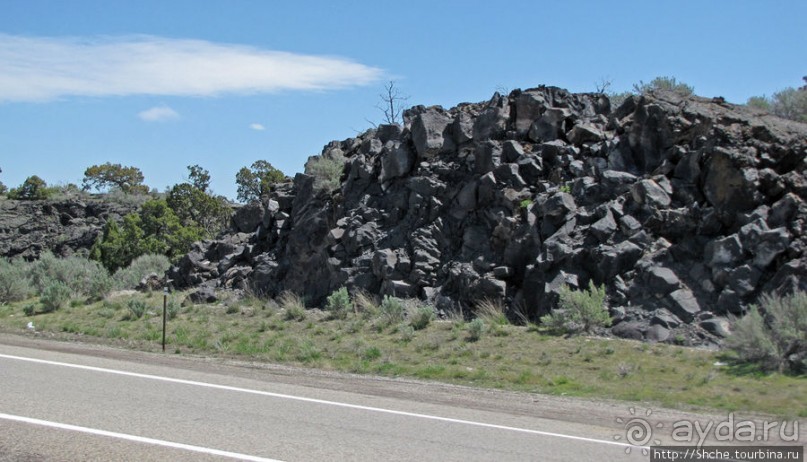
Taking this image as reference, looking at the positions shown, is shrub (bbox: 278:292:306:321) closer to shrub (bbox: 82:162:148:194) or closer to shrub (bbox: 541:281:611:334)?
shrub (bbox: 541:281:611:334)

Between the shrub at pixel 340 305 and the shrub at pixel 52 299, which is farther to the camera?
the shrub at pixel 52 299

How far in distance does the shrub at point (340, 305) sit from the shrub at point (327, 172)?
615cm

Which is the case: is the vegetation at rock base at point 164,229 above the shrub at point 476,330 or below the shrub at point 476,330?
above

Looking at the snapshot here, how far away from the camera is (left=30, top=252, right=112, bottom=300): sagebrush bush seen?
2673 centimetres

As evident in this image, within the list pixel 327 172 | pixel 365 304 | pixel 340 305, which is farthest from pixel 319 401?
pixel 327 172

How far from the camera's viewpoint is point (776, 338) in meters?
13.2

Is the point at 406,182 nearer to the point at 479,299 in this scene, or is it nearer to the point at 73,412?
the point at 479,299

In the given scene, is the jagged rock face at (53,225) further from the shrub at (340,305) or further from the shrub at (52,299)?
the shrub at (340,305)

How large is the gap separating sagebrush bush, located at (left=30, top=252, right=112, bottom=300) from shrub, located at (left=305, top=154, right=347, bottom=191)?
8293 mm

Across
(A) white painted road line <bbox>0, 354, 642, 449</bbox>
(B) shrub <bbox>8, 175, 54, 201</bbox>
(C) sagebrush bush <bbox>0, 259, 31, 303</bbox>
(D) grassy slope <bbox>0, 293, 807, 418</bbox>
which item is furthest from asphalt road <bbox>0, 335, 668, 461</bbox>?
(B) shrub <bbox>8, 175, 54, 201</bbox>

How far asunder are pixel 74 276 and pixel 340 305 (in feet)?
53.7

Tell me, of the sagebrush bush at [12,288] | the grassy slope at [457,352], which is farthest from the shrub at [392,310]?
the sagebrush bush at [12,288]

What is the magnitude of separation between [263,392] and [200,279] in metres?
17.2

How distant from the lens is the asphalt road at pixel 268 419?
7891 mm
